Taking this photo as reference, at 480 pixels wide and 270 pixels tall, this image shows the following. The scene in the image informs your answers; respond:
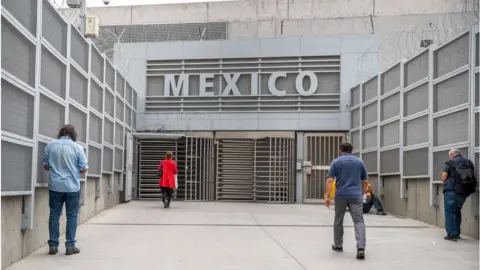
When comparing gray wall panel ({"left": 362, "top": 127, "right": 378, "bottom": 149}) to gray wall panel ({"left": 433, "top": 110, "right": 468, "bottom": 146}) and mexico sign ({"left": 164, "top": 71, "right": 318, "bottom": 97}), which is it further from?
gray wall panel ({"left": 433, "top": 110, "right": 468, "bottom": 146})

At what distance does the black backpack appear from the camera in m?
7.78

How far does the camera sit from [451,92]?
9164 mm

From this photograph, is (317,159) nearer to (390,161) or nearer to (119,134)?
(390,161)

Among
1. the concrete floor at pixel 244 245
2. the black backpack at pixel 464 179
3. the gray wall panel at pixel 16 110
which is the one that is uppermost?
the gray wall panel at pixel 16 110

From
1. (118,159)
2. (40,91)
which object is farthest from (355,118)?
(40,91)

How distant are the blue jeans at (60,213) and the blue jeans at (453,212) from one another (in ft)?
18.5

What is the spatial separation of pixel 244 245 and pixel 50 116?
133 inches

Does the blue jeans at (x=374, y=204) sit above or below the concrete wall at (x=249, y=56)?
below

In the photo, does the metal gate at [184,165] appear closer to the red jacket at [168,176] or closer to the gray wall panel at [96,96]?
the red jacket at [168,176]

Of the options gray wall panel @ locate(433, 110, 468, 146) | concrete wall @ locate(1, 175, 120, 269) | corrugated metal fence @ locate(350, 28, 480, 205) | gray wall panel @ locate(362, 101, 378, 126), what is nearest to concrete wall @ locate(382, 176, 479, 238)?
A: corrugated metal fence @ locate(350, 28, 480, 205)

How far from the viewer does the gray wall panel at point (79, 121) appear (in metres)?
8.42

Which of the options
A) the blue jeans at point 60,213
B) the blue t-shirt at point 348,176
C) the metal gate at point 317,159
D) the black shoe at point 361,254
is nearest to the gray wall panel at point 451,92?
the blue t-shirt at point 348,176

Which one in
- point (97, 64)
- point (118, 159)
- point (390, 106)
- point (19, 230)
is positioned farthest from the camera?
point (118, 159)

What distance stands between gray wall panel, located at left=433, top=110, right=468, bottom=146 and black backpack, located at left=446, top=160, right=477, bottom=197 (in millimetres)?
772
